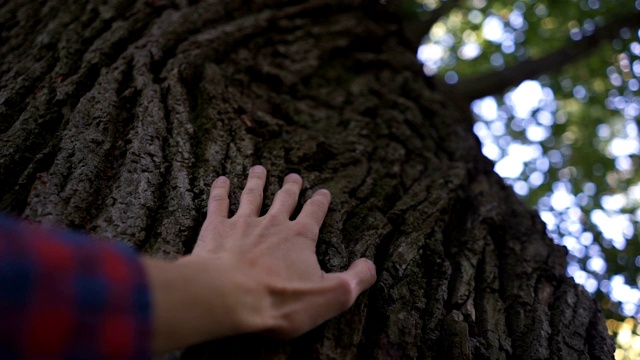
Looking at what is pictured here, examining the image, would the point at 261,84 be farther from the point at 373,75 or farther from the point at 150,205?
the point at 150,205

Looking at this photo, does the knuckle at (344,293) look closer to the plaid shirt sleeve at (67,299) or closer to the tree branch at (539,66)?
the plaid shirt sleeve at (67,299)

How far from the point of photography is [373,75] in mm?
3162

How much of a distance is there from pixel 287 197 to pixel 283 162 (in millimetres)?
368

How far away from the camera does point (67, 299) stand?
2.89 ft

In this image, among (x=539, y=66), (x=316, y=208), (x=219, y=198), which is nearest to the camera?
(x=219, y=198)

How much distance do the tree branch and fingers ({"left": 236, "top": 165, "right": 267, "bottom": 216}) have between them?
9.01 ft

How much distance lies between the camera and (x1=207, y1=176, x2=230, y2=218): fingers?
5.16 feet

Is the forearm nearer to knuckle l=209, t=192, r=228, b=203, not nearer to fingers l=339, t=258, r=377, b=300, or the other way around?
fingers l=339, t=258, r=377, b=300

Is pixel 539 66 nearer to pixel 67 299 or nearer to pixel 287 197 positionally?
pixel 287 197

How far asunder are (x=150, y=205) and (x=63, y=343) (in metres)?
0.78

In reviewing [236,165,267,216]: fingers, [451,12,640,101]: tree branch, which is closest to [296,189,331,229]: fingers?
[236,165,267,216]: fingers

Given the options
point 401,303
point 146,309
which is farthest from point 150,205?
point 401,303

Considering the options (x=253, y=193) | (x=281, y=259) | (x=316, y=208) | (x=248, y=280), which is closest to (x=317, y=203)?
(x=316, y=208)

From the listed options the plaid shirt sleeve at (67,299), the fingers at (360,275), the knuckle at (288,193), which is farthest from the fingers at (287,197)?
the plaid shirt sleeve at (67,299)
